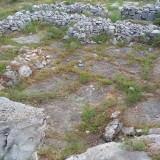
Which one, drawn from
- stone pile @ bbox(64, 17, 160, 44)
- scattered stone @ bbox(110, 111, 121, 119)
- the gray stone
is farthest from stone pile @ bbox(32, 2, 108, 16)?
scattered stone @ bbox(110, 111, 121, 119)

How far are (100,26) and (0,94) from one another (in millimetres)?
6173

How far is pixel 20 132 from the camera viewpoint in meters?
8.06

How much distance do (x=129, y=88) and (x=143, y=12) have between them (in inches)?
303

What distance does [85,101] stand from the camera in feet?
35.8

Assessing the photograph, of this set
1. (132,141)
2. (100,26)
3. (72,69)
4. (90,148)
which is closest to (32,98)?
(72,69)

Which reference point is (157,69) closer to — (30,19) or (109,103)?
(109,103)

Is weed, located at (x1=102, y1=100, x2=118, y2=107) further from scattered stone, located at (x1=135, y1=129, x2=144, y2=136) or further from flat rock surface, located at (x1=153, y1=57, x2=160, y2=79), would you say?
flat rock surface, located at (x1=153, y1=57, x2=160, y2=79)

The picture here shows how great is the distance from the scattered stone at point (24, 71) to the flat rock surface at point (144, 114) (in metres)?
3.89

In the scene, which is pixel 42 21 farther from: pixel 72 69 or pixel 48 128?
pixel 48 128

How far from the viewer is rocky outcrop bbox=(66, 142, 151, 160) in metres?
7.86

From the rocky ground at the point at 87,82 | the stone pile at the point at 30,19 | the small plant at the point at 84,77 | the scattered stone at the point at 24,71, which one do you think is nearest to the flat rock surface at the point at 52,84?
the rocky ground at the point at 87,82

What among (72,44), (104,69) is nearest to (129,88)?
(104,69)

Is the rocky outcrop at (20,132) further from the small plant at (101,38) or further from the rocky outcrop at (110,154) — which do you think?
the small plant at (101,38)

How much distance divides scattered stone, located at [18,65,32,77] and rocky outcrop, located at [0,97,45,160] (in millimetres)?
3669
